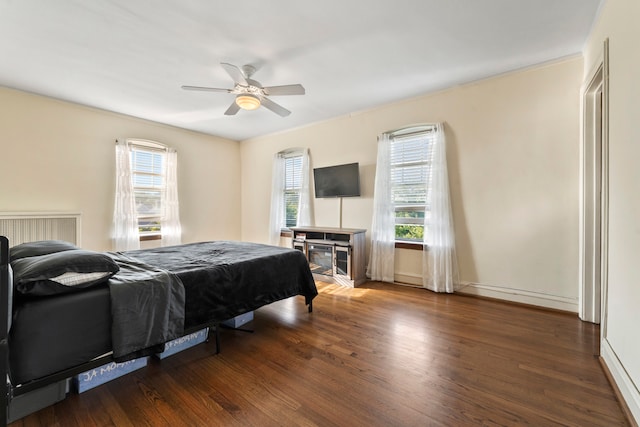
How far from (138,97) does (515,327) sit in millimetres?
5361

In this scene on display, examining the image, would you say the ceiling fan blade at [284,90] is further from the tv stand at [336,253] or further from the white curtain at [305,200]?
the white curtain at [305,200]

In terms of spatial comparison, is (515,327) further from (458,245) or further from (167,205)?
(167,205)

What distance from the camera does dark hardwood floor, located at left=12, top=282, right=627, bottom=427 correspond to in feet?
5.05

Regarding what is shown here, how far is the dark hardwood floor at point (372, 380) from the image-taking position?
1540 mm

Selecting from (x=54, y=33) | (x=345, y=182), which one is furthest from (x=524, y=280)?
(x=54, y=33)

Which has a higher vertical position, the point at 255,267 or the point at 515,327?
the point at 255,267

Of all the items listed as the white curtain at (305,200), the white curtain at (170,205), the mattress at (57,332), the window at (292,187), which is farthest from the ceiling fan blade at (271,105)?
the white curtain at (170,205)

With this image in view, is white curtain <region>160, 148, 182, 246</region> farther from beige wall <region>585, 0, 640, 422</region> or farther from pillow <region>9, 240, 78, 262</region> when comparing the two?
beige wall <region>585, 0, 640, 422</region>

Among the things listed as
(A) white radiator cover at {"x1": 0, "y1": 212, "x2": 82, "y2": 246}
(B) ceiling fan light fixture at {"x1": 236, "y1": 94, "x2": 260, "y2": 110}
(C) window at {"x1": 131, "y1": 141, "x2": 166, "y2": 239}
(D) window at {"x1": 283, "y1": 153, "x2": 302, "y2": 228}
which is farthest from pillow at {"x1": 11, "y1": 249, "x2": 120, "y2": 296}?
(D) window at {"x1": 283, "y1": 153, "x2": 302, "y2": 228}

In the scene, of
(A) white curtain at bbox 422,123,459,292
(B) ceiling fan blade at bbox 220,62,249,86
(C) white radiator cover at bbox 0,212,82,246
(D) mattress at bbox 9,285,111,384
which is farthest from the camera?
(A) white curtain at bbox 422,123,459,292

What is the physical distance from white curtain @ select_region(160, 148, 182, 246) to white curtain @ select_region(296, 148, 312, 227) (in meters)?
2.29

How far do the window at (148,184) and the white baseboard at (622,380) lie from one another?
19.3 feet

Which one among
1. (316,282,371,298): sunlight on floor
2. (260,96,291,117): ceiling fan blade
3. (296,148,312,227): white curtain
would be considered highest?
(260,96,291,117): ceiling fan blade

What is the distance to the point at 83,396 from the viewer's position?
5.58 ft
